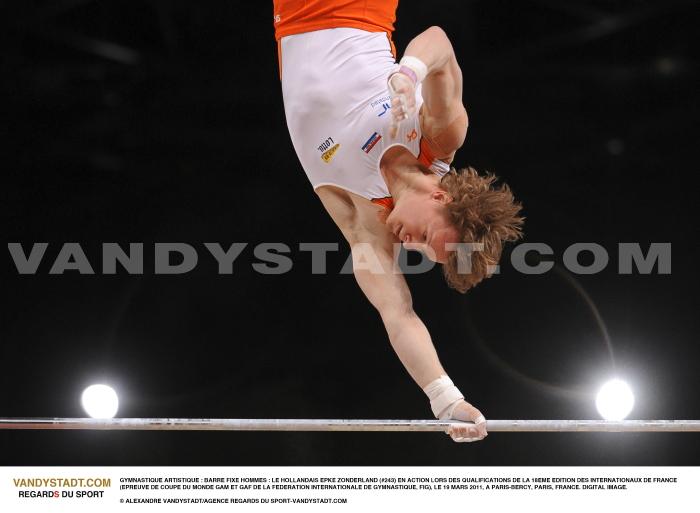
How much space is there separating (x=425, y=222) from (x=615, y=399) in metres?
2.21

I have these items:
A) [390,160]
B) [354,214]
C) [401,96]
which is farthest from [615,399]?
[401,96]

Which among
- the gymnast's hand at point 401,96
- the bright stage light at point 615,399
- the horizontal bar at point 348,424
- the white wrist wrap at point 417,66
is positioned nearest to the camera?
the gymnast's hand at point 401,96

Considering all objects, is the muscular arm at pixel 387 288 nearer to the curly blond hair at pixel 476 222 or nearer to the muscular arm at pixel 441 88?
the curly blond hair at pixel 476 222

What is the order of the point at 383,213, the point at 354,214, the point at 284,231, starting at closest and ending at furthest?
the point at 383,213
the point at 354,214
the point at 284,231

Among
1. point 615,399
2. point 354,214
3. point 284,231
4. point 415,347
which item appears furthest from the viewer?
point 284,231

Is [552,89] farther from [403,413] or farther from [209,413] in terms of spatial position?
[209,413]

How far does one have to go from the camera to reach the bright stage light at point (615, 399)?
4.77 meters

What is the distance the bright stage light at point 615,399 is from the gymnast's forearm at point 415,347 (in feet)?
6.26

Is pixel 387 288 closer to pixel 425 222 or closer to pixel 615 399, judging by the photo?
pixel 425 222

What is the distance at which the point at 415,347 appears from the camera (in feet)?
10.6

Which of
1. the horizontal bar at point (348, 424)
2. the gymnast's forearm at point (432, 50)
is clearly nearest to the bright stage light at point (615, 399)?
the horizontal bar at point (348, 424)

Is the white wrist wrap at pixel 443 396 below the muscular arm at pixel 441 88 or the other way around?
below

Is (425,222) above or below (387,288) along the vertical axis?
above
